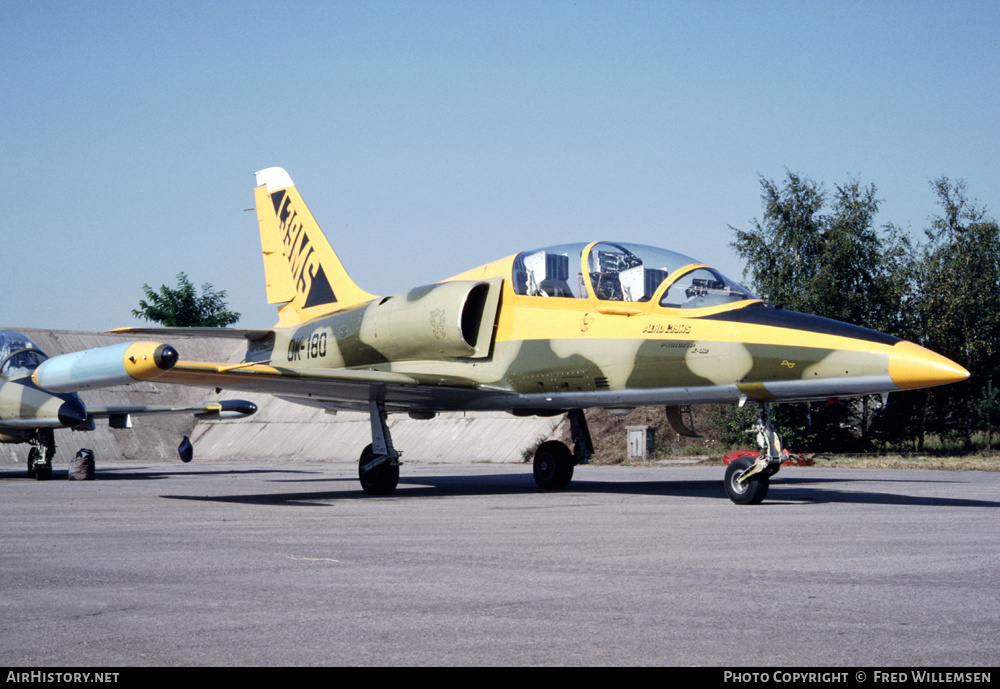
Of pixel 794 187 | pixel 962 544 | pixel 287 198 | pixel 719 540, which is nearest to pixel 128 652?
pixel 719 540

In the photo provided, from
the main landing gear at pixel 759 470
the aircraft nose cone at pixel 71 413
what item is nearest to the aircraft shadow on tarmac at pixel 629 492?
the main landing gear at pixel 759 470

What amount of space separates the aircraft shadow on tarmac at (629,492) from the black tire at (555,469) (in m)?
0.22

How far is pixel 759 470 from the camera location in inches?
428

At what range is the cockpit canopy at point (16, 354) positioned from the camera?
2056 centimetres

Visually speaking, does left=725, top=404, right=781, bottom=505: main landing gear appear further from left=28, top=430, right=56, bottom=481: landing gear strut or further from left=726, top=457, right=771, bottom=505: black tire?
left=28, top=430, right=56, bottom=481: landing gear strut

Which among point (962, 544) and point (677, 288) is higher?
point (677, 288)

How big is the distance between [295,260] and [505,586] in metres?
14.5

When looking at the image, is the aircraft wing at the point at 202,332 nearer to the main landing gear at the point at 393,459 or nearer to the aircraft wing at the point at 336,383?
the aircraft wing at the point at 336,383

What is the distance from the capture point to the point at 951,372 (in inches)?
362

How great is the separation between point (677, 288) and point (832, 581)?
6.65 meters

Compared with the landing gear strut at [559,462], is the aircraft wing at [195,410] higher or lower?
higher

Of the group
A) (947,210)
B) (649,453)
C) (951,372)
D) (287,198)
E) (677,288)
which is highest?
(947,210)

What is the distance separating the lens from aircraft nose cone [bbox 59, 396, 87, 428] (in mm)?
19328
